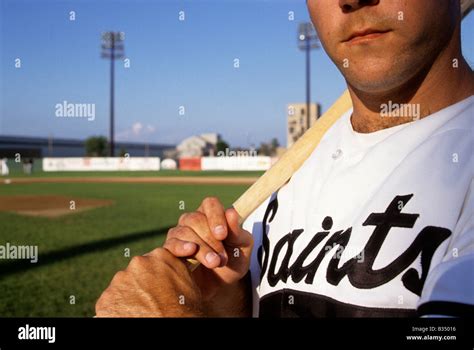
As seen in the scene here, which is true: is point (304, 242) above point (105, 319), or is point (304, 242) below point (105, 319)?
above

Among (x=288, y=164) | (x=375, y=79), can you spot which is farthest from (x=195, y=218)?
(x=375, y=79)

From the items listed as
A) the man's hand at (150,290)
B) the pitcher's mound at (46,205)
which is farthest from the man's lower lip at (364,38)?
the pitcher's mound at (46,205)

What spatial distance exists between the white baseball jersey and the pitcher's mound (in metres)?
8.64

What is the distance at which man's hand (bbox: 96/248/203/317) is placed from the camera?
99 centimetres

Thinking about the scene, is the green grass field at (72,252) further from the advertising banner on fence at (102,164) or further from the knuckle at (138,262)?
the advertising banner on fence at (102,164)

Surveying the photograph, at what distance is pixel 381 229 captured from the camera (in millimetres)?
924

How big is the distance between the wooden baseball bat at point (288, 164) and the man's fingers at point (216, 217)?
0.50 feet

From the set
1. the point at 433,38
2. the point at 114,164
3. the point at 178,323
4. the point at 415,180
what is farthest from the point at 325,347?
the point at 114,164

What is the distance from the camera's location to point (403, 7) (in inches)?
36.4

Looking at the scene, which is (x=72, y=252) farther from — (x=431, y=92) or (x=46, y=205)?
(x=46, y=205)

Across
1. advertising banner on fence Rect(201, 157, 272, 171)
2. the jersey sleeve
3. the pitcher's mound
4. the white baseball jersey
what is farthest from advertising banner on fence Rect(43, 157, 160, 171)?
the jersey sleeve

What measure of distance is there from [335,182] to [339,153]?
0.32 ft

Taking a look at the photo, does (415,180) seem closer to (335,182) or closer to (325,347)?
(335,182)

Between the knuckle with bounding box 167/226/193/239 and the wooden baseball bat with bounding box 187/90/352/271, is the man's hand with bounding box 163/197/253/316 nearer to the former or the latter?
the knuckle with bounding box 167/226/193/239
